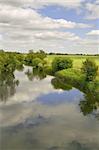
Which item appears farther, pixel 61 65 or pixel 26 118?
pixel 61 65

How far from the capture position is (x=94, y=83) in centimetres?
4356

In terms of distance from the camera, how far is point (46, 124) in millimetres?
30000

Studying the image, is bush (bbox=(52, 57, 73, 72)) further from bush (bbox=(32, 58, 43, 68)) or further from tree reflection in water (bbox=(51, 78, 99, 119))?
tree reflection in water (bbox=(51, 78, 99, 119))

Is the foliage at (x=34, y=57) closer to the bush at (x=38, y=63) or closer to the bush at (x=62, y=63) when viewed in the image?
the bush at (x=38, y=63)

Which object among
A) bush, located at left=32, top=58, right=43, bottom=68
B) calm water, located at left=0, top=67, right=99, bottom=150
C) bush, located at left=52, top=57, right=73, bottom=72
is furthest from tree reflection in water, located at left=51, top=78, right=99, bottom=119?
bush, located at left=32, top=58, right=43, bottom=68

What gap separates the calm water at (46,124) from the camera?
78.2ft

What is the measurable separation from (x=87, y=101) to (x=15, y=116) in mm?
10978

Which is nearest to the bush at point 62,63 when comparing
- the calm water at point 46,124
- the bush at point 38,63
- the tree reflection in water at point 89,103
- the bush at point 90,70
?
the bush at point 38,63

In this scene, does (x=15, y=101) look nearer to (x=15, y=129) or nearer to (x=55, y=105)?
(x=55, y=105)

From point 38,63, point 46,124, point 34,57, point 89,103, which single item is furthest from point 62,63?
point 46,124

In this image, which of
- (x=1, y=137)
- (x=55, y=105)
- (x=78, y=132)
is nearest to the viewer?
(x=1, y=137)

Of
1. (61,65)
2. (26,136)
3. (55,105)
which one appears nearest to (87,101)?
(55,105)

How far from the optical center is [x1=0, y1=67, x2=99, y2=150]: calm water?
2384 centimetres

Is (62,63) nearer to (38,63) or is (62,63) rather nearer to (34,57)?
(38,63)
